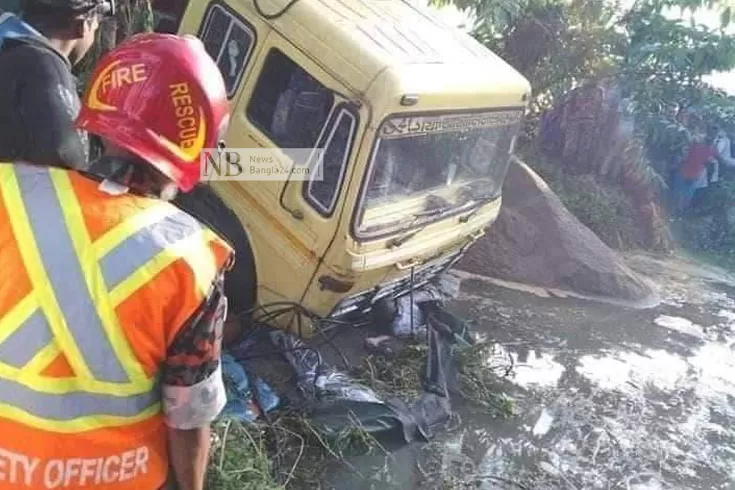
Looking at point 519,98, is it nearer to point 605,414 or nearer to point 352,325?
point 352,325

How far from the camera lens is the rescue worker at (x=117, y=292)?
54.0 inches

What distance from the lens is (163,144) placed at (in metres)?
1.48

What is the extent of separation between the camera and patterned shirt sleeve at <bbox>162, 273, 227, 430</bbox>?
1445mm

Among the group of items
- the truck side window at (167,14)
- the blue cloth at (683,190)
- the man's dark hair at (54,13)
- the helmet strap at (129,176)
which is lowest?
the blue cloth at (683,190)

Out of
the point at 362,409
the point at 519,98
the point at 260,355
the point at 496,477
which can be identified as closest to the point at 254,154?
the point at 260,355

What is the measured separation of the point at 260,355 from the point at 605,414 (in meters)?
2.40

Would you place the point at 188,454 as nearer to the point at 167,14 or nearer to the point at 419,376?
the point at 419,376

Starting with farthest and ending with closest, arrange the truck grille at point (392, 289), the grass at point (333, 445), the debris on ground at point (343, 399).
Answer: the truck grille at point (392, 289)
the debris on ground at point (343, 399)
the grass at point (333, 445)

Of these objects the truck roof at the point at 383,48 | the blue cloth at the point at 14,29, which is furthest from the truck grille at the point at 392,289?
the blue cloth at the point at 14,29

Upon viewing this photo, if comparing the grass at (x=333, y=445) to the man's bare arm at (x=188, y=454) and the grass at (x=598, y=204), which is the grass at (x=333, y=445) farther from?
the grass at (x=598, y=204)

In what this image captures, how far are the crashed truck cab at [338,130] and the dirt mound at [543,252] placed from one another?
2915mm

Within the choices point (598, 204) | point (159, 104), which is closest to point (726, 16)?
point (598, 204)

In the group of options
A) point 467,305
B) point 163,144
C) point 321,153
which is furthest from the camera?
point 467,305

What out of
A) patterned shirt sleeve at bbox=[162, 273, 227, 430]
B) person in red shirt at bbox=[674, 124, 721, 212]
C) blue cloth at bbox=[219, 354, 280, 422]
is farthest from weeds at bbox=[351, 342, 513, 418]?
person in red shirt at bbox=[674, 124, 721, 212]
